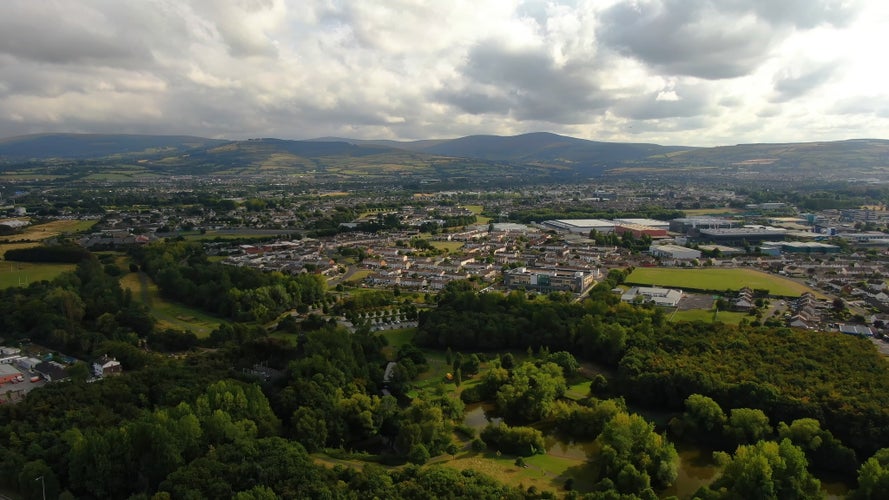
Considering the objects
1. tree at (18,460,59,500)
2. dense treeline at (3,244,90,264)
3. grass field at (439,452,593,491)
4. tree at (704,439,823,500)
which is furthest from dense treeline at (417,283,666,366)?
dense treeline at (3,244,90,264)

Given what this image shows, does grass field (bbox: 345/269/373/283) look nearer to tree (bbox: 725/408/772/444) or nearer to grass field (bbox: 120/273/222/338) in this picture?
grass field (bbox: 120/273/222/338)

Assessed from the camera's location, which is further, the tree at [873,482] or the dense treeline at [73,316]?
the dense treeline at [73,316]

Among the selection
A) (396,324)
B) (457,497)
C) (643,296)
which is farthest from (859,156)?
(457,497)

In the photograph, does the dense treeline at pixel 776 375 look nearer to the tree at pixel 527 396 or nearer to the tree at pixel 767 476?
the tree at pixel 527 396

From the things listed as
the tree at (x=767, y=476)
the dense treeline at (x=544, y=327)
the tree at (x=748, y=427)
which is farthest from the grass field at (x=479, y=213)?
the tree at (x=767, y=476)

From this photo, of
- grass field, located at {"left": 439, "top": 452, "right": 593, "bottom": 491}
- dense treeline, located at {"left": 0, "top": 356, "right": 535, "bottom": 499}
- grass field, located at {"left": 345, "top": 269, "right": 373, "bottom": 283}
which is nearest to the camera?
dense treeline, located at {"left": 0, "top": 356, "right": 535, "bottom": 499}

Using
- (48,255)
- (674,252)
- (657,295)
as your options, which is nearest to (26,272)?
(48,255)
